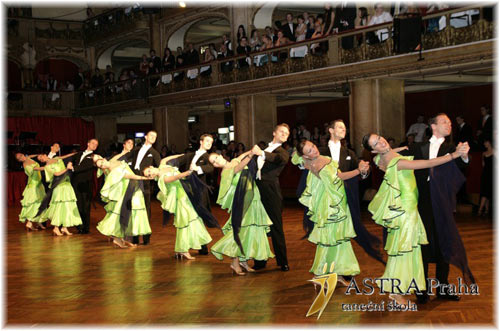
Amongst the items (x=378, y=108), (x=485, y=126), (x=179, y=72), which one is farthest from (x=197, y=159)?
(x=179, y=72)

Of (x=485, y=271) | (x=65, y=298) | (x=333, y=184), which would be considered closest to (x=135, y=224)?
(x=65, y=298)

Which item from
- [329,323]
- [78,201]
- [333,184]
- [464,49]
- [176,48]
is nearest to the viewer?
[329,323]

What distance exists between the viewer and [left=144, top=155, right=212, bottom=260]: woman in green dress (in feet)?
25.5

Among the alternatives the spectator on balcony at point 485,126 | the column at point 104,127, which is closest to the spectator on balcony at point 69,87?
the column at point 104,127

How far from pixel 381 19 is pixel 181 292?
9.18 m

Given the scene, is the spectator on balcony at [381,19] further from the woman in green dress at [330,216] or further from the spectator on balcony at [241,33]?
the woman in green dress at [330,216]

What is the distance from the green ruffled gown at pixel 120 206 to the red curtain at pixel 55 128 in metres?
16.2

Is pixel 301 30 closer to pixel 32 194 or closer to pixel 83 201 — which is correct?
pixel 83 201

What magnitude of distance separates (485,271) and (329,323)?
2.40 meters

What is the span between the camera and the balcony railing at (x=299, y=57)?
11.8 metres

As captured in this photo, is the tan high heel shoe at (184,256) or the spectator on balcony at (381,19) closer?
the tan high heel shoe at (184,256)

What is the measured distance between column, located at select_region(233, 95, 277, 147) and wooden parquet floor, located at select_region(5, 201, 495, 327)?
8.30 metres

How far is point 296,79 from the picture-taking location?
49.8 ft

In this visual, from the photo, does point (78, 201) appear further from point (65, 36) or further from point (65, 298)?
point (65, 36)
